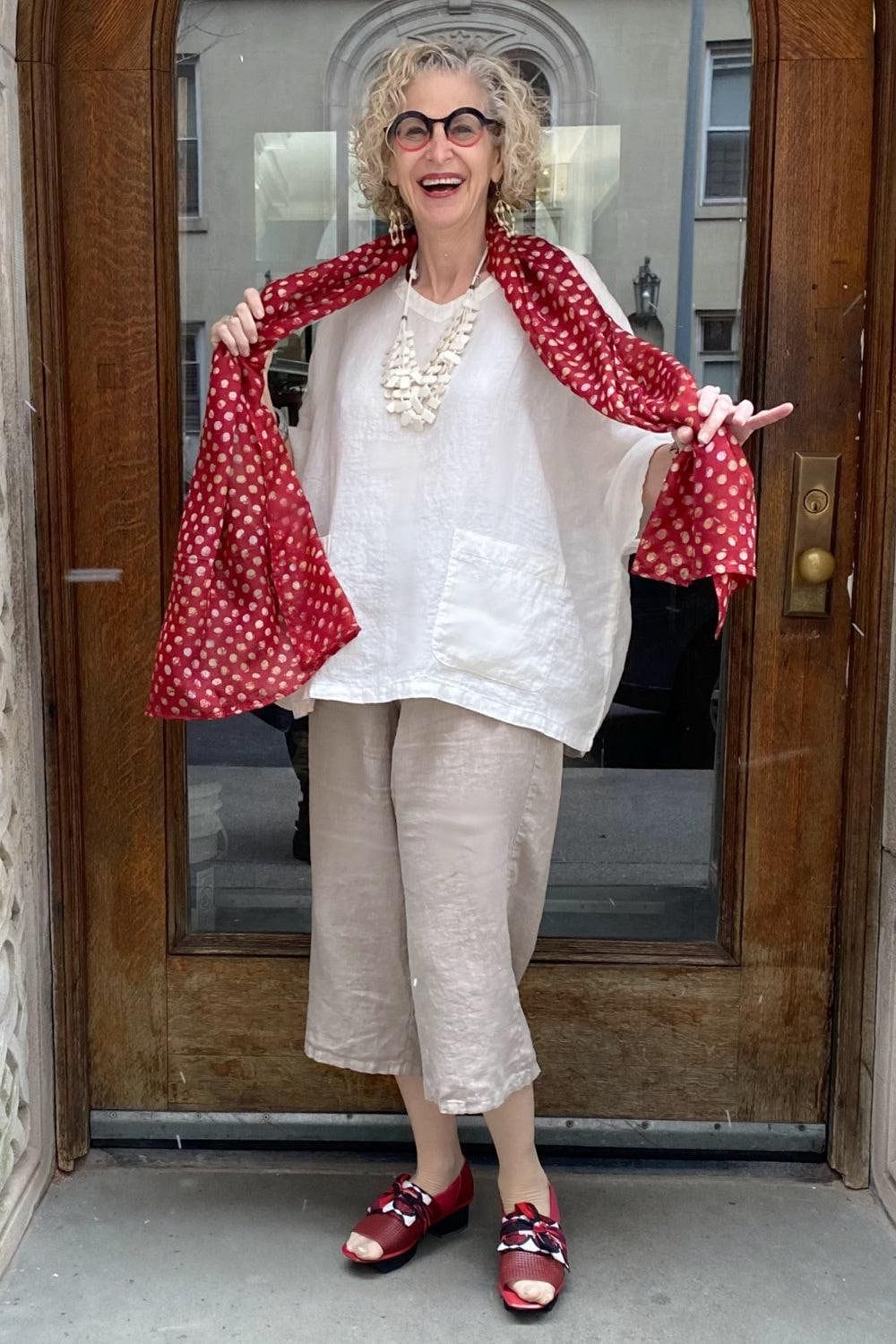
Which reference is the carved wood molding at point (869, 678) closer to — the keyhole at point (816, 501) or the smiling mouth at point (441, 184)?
the keyhole at point (816, 501)

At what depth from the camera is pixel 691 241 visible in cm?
218

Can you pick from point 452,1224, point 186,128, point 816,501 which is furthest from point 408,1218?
point 186,128

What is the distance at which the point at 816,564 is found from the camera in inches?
86.1

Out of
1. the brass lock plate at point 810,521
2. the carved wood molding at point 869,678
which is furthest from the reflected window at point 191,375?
the carved wood molding at point 869,678

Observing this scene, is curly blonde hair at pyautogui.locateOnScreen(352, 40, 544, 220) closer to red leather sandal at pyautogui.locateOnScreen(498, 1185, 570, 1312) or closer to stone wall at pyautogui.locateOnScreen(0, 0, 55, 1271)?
stone wall at pyautogui.locateOnScreen(0, 0, 55, 1271)

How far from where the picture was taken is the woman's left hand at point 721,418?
5.50 feet

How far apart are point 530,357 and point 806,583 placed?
0.71 metres

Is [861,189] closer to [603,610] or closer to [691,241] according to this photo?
[691,241]

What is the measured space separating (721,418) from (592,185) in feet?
2.34

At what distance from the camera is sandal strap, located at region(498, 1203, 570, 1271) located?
6.52 feet

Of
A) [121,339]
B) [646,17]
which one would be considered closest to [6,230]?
→ [121,339]

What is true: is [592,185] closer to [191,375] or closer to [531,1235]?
[191,375]

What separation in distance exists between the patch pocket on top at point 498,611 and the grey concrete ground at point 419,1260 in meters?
1.00

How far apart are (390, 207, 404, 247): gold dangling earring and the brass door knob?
880mm
